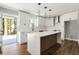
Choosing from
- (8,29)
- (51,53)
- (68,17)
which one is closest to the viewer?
(8,29)

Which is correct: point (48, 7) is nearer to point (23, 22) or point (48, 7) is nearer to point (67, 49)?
point (23, 22)

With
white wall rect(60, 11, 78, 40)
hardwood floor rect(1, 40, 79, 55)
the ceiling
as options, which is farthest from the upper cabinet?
hardwood floor rect(1, 40, 79, 55)

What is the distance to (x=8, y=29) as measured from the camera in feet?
5.28

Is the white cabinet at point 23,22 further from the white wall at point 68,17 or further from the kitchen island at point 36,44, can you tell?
the white wall at point 68,17

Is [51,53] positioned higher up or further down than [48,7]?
further down

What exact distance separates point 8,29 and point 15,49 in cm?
40

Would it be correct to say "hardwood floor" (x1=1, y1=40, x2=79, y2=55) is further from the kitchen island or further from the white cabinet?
the white cabinet

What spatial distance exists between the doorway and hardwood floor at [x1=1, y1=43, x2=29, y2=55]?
0.10 meters

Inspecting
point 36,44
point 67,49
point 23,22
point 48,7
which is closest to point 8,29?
point 23,22

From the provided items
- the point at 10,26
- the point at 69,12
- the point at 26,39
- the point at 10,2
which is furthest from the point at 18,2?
the point at 69,12

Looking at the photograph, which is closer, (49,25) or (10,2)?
(10,2)

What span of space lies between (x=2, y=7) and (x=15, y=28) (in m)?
0.44
